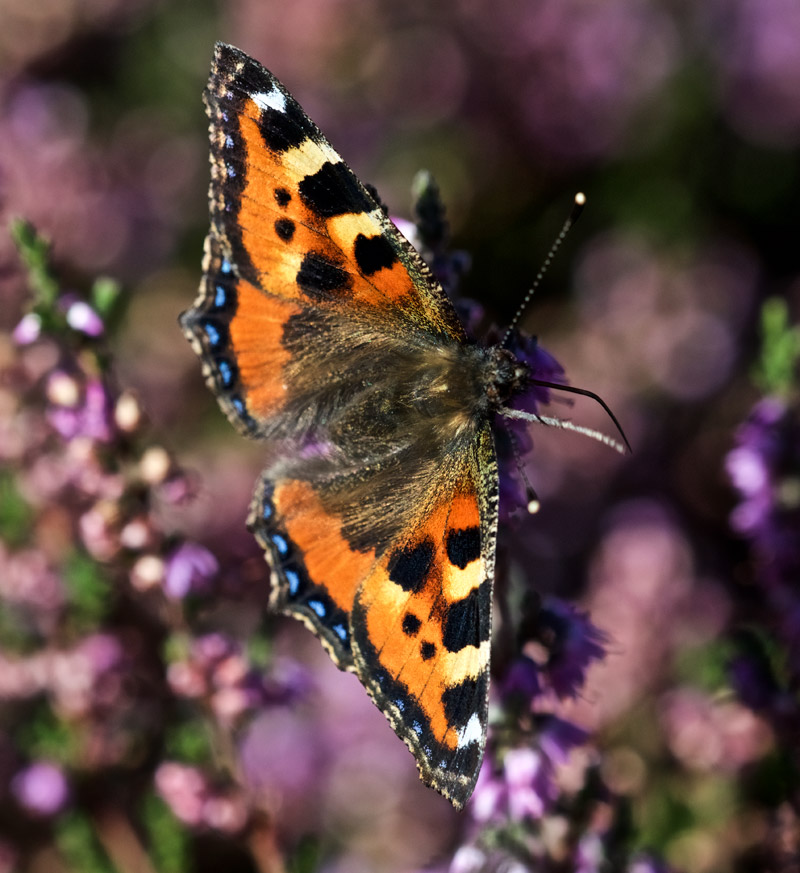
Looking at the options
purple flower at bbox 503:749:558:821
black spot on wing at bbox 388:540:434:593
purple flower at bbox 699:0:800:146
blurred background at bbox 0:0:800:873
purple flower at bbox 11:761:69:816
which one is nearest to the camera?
black spot on wing at bbox 388:540:434:593

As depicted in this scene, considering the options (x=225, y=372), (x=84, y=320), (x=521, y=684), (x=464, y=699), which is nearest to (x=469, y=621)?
(x=464, y=699)

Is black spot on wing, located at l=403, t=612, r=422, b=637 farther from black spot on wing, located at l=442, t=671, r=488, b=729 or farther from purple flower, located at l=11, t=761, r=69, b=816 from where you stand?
purple flower, located at l=11, t=761, r=69, b=816

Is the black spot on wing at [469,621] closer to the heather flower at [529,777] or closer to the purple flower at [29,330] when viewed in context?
the heather flower at [529,777]

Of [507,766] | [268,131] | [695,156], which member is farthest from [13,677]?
[695,156]

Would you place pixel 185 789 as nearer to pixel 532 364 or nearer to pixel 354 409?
pixel 354 409

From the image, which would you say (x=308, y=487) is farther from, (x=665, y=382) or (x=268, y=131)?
(x=665, y=382)

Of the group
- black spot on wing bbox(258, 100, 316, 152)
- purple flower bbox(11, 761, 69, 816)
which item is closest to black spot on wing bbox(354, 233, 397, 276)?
black spot on wing bbox(258, 100, 316, 152)
